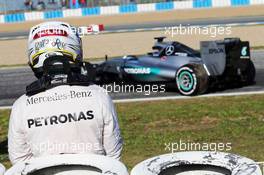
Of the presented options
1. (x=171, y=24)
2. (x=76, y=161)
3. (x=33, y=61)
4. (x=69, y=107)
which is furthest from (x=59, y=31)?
(x=171, y=24)

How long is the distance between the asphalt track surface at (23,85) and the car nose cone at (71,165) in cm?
981

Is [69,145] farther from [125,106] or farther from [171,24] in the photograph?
[171,24]

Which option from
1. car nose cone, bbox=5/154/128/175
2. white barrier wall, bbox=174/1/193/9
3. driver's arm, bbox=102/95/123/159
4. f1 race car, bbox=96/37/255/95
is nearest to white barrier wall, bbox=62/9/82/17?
white barrier wall, bbox=174/1/193/9

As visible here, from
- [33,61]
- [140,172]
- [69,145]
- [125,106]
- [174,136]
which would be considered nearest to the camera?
[140,172]

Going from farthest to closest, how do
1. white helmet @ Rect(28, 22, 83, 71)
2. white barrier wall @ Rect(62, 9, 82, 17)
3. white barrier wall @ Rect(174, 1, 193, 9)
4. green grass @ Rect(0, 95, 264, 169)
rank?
white barrier wall @ Rect(174, 1, 193, 9) → white barrier wall @ Rect(62, 9, 82, 17) → green grass @ Rect(0, 95, 264, 169) → white helmet @ Rect(28, 22, 83, 71)

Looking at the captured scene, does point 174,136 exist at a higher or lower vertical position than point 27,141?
lower

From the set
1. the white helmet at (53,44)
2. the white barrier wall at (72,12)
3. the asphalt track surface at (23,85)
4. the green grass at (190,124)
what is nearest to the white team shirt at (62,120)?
the white helmet at (53,44)

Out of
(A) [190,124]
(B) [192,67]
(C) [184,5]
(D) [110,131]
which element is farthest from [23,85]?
(C) [184,5]

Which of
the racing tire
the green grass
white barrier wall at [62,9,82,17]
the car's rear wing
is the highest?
the car's rear wing

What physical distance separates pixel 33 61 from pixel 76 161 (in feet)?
2.78

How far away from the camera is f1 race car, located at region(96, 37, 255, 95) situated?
11305mm

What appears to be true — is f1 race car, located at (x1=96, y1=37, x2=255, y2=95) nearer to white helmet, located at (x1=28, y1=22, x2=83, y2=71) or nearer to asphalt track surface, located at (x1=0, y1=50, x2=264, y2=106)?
asphalt track surface, located at (x1=0, y1=50, x2=264, y2=106)

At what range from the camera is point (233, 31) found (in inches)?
832

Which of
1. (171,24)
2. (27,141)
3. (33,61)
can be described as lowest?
(171,24)
